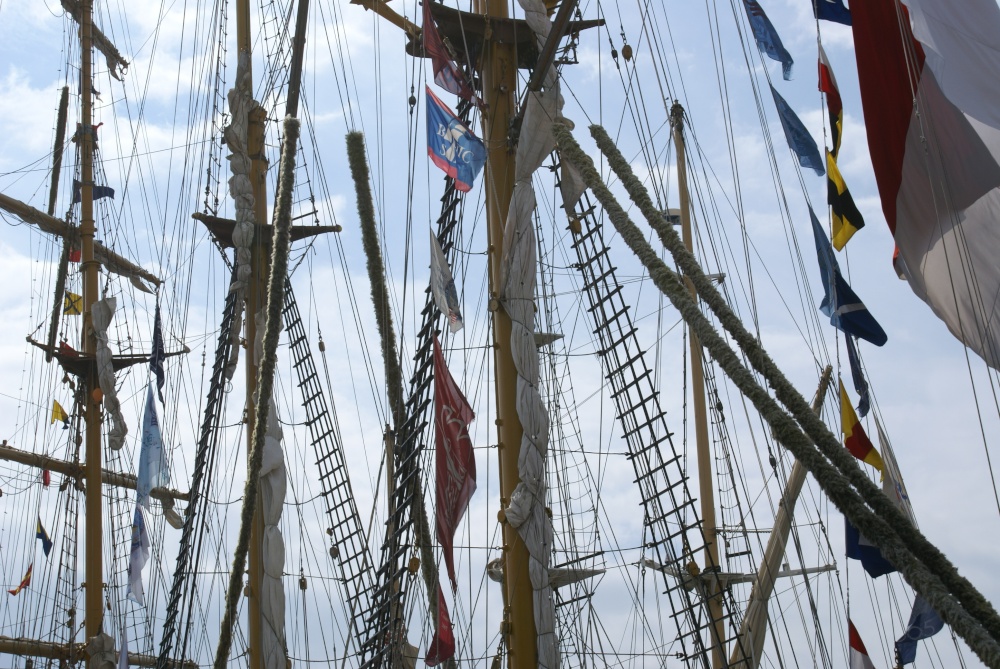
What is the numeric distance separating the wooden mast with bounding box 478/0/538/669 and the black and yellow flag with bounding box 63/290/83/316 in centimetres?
1666

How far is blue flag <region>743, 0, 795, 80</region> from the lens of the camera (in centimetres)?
1255

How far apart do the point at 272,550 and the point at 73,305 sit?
40.7ft

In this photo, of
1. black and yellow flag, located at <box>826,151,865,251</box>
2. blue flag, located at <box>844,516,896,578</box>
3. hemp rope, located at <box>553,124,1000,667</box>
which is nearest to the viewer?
hemp rope, located at <box>553,124,1000,667</box>

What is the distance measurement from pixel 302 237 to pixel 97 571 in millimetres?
9071

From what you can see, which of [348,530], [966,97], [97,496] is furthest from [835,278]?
[97,496]

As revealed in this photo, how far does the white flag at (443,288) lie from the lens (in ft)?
45.8

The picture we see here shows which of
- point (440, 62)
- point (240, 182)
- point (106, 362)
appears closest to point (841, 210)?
point (440, 62)

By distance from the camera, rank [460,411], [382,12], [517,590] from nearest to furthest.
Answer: [517,590]
[460,411]
[382,12]

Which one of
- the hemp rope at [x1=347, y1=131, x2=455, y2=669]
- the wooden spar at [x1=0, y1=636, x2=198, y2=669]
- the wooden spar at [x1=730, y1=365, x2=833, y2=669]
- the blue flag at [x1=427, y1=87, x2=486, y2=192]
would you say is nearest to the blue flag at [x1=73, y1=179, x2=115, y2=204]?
the wooden spar at [x1=0, y1=636, x2=198, y2=669]

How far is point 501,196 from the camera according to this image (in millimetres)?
14438

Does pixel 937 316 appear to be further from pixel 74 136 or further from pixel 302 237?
pixel 74 136

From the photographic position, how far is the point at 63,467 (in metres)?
31.2

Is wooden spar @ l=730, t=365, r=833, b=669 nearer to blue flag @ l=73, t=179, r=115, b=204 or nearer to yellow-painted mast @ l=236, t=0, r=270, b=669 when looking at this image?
yellow-painted mast @ l=236, t=0, r=270, b=669

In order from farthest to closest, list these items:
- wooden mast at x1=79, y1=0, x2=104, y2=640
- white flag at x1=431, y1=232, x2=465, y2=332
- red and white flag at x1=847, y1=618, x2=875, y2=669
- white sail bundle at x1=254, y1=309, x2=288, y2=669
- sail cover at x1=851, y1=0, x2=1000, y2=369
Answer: wooden mast at x1=79, y1=0, x2=104, y2=640, white sail bundle at x1=254, y1=309, x2=288, y2=669, red and white flag at x1=847, y1=618, x2=875, y2=669, white flag at x1=431, y1=232, x2=465, y2=332, sail cover at x1=851, y1=0, x2=1000, y2=369
